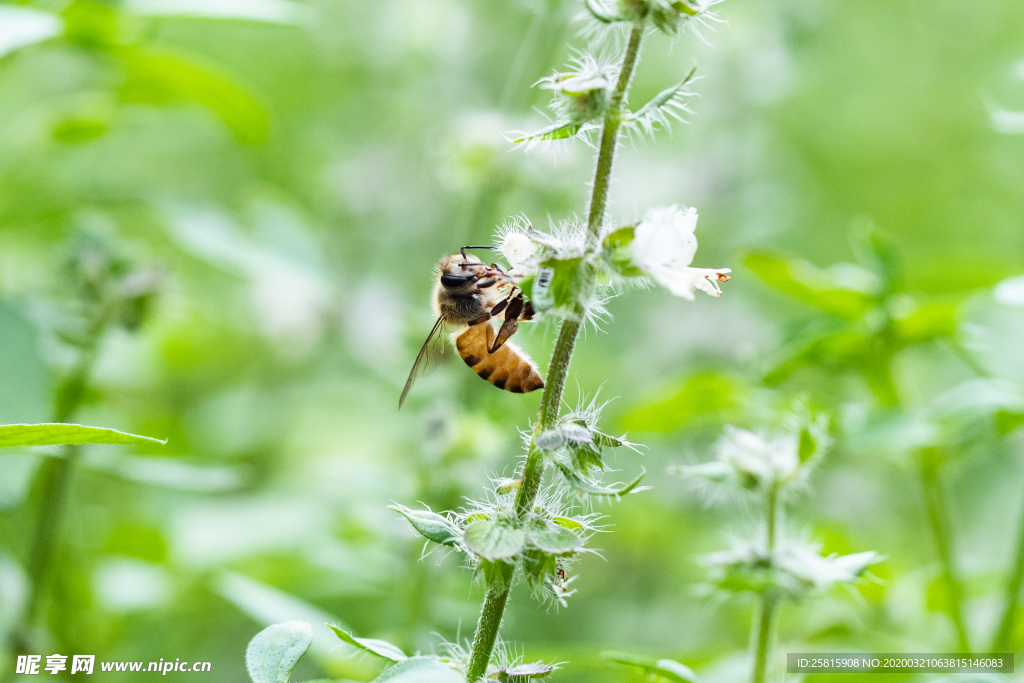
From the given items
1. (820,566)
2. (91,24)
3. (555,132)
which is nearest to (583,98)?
(555,132)

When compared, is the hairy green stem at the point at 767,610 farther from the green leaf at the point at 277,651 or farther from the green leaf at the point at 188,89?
the green leaf at the point at 188,89

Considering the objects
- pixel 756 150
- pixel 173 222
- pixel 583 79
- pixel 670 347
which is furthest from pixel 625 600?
pixel 583 79

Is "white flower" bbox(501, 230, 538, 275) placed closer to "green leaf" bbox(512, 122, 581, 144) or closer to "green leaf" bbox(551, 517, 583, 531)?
"green leaf" bbox(512, 122, 581, 144)

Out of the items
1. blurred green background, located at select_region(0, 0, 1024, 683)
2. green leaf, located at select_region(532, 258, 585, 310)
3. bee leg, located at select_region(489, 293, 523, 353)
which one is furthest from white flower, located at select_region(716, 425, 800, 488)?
green leaf, located at select_region(532, 258, 585, 310)

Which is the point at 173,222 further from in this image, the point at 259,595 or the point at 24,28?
the point at 259,595

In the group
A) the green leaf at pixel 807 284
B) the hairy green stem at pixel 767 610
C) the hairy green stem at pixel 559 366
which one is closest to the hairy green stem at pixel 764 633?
the hairy green stem at pixel 767 610
